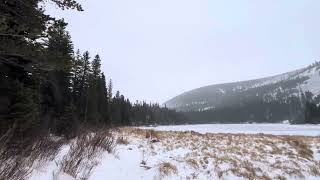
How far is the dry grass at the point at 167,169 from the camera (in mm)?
10724

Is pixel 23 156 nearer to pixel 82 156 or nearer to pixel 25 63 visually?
pixel 82 156

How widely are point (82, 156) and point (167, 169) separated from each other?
14.1 feet

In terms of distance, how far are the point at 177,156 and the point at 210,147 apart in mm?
3467

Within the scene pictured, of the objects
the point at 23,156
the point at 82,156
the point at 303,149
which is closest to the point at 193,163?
A: the point at 82,156

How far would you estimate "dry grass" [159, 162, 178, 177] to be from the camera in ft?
35.2

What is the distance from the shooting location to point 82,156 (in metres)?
7.25

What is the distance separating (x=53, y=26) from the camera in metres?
8.66

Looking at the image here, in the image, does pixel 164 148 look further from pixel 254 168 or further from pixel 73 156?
pixel 73 156

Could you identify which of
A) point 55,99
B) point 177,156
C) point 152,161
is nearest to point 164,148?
point 177,156

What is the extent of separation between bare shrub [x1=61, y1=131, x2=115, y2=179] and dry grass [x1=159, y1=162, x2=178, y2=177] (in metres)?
1.81

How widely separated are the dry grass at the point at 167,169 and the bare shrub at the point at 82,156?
1813 mm

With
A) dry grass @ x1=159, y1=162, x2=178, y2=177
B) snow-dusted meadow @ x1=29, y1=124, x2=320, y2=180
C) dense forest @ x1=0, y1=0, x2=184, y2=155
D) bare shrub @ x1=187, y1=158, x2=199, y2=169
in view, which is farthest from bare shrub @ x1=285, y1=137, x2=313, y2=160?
dense forest @ x1=0, y1=0, x2=184, y2=155

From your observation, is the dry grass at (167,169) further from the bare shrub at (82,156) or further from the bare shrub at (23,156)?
the bare shrub at (23,156)

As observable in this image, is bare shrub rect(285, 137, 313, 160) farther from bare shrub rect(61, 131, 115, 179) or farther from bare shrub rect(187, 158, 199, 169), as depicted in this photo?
bare shrub rect(61, 131, 115, 179)
